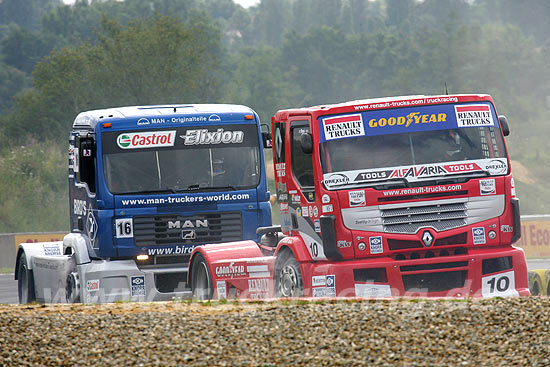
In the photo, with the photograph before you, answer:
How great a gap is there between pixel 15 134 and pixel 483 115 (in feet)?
174

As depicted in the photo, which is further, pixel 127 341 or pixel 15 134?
pixel 15 134

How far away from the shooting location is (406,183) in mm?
11047

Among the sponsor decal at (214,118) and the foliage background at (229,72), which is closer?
the sponsor decal at (214,118)

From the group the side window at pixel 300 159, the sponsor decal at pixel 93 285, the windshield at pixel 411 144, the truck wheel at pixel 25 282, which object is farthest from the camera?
the truck wheel at pixel 25 282

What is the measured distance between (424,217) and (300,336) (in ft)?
13.5

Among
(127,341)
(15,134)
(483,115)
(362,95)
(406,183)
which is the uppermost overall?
(362,95)

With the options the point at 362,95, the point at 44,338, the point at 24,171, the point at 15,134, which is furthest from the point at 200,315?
the point at 362,95

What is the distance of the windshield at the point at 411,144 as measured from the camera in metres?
11.1

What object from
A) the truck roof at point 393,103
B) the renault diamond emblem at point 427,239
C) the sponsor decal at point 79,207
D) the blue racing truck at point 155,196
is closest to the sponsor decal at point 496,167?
the truck roof at point 393,103

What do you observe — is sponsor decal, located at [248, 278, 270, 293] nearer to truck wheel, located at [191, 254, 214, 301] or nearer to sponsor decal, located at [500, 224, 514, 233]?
truck wheel, located at [191, 254, 214, 301]

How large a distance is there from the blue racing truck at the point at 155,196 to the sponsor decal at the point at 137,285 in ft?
0.05

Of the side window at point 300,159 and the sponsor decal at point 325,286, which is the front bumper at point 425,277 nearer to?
the sponsor decal at point 325,286

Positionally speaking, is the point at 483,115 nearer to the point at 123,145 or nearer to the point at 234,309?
the point at 234,309

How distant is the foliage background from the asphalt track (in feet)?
57.0
